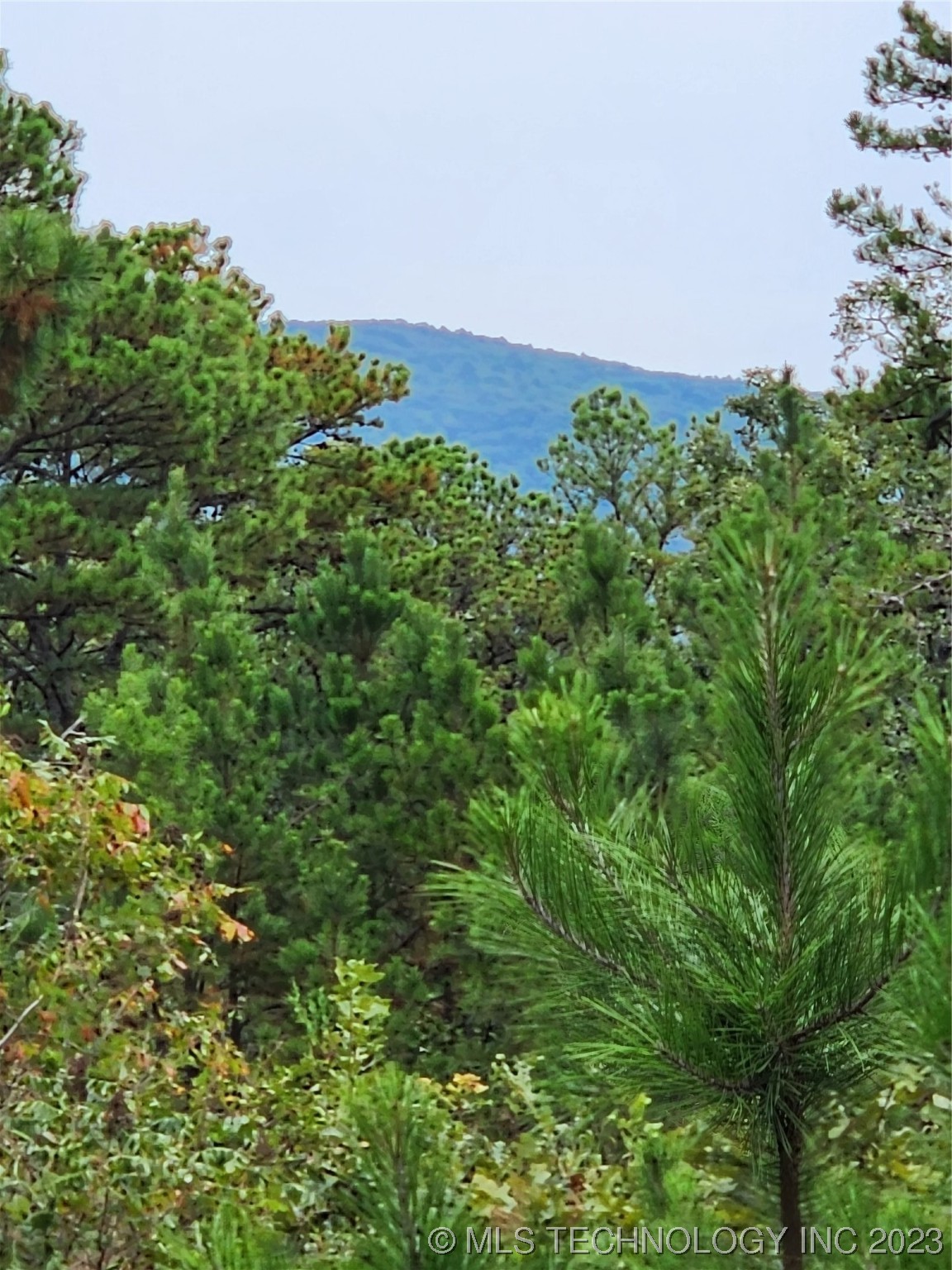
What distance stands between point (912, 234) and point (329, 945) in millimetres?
5116

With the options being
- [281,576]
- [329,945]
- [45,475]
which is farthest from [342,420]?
[329,945]

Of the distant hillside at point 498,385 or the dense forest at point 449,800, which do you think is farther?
the distant hillside at point 498,385

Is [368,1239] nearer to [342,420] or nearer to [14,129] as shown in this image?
[14,129]

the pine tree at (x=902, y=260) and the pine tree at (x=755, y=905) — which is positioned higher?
the pine tree at (x=902, y=260)

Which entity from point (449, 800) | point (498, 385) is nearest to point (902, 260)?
point (449, 800)

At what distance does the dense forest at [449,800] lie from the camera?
121cm
